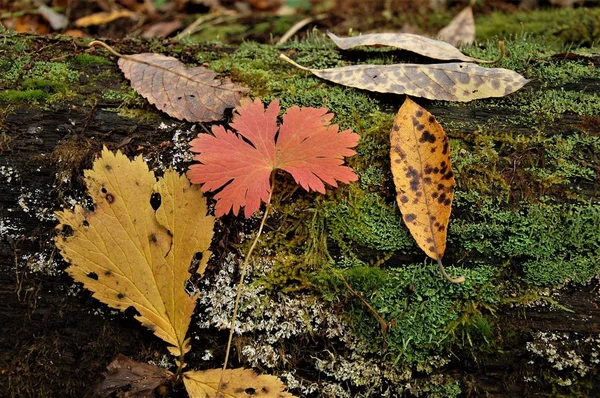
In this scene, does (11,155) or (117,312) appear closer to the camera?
(117,312)

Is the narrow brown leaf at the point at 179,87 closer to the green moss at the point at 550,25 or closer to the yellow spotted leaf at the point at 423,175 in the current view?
the yellow spotted leaf at the point at 423,175

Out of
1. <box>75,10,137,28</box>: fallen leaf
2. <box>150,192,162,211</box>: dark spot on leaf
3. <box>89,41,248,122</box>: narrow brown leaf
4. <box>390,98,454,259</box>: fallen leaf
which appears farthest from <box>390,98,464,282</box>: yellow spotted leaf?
<box>75,10,137,28</box>: fallen leaf

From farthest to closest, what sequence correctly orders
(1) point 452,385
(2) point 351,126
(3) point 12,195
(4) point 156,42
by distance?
(4) point 156,42, (2) point 351,126, (3) point 12,195, (1) point 452,385

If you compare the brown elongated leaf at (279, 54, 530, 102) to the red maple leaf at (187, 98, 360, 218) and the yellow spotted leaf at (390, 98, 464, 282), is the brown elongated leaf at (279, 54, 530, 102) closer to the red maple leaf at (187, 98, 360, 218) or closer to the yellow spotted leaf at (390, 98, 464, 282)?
the yellow spotted leaf at (390, 98, 464, 282)

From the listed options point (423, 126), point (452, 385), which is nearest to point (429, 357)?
point (452, 385)

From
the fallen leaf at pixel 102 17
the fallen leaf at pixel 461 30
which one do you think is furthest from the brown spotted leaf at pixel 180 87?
the fallen leaf at pixel 102 17

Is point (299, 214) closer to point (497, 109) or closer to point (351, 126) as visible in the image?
point (351, 126)

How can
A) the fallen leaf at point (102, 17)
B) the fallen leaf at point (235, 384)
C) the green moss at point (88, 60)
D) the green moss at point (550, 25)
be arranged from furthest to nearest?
the fallen leaf at point (102, 17) < the green moss at point (550, 25) < the green moss at point (88, 60) < the fallen leaf at point (235, 384)
